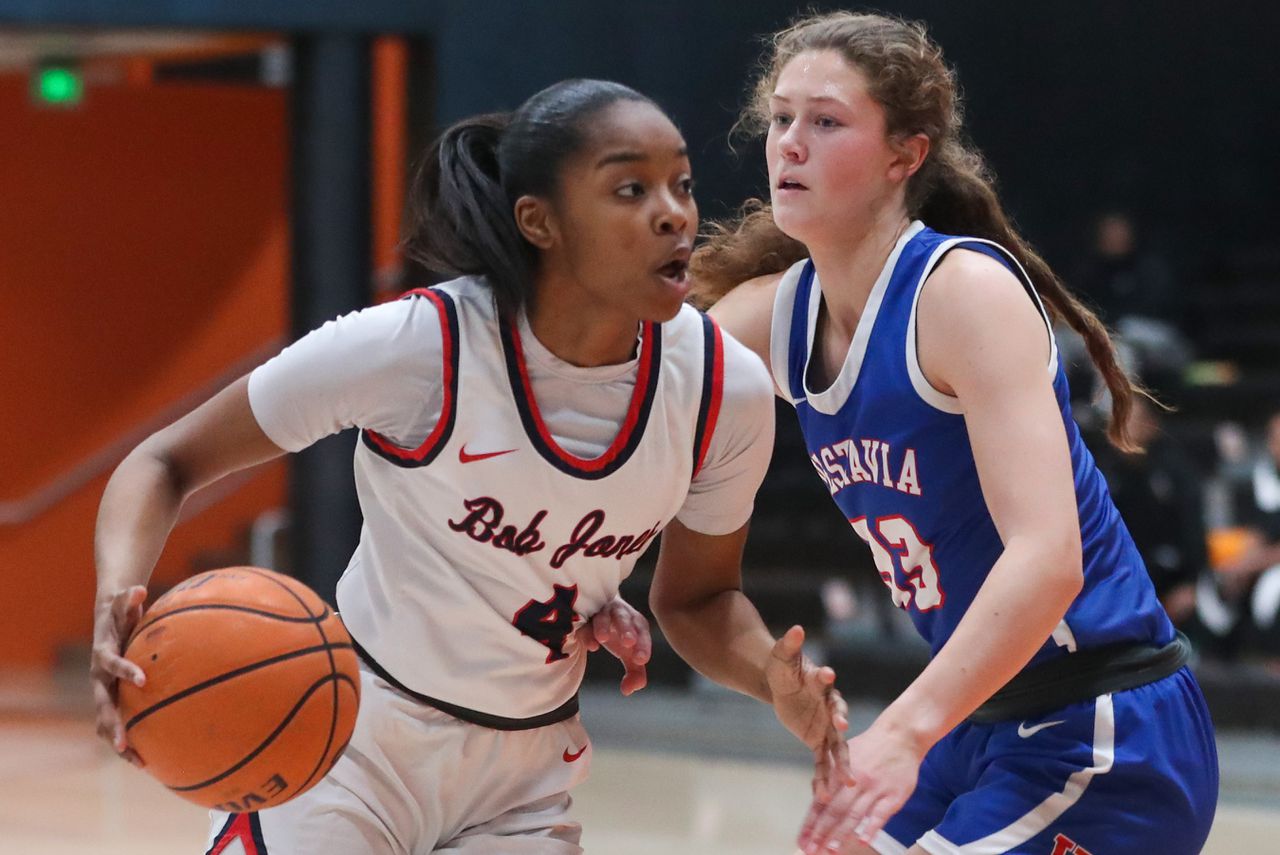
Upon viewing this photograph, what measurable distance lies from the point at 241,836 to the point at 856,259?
118 centimetres

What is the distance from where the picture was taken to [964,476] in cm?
239

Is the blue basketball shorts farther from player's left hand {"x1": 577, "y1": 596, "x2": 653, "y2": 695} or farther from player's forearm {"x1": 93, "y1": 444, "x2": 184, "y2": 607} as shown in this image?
Answer: player's forearm {"x1": 93, "y1": 444, "x2": 184, "y2": 607}

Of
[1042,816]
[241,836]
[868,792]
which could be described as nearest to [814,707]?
[868,792]

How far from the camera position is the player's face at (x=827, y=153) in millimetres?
2475

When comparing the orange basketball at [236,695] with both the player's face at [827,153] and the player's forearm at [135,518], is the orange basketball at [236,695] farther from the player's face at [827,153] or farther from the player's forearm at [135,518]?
the player's face at [827,153]

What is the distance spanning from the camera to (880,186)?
252cm

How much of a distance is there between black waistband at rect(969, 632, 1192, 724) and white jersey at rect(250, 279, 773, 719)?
20.5 inches

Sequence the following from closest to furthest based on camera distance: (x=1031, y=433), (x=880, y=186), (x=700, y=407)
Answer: (x=1031, y=433), (x=700, y=407), (x=880, y=186)

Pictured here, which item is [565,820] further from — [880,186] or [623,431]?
[880,186]

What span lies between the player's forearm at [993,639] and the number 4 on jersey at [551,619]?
1.61 ft

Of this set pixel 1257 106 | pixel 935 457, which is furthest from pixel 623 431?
pixel 1257 106

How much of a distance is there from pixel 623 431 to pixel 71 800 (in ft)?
15.2

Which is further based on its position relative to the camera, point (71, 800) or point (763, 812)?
point (71, 800)

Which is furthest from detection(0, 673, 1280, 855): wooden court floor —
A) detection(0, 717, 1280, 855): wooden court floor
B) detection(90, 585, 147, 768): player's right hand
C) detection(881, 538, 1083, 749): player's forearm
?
detection(90, 585, 147, 768): player's right hand
